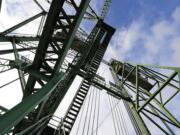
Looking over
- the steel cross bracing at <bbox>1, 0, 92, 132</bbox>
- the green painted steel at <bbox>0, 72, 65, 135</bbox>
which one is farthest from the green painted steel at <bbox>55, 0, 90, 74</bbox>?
the green painted steel at <bbox>0, 72, 65, 135</bbox>

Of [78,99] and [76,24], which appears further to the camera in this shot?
[78,99]

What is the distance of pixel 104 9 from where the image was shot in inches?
710

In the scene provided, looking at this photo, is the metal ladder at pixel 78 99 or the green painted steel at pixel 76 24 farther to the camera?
the metal ladder at pixel 78 99

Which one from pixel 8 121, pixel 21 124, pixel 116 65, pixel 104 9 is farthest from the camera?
pixel 116 65

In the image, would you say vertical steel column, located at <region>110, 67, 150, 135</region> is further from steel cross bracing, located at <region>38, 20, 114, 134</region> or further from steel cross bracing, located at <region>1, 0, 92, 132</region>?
steel cross bracing, located at <region>1, 0, 92, 132</region>

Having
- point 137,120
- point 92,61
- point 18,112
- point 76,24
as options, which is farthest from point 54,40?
point 92,61

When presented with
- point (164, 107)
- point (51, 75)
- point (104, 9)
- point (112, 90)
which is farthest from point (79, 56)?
point (51, 75)

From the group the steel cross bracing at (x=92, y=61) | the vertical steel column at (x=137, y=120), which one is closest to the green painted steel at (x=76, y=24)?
the vertical steel column at (x=137, y=120)

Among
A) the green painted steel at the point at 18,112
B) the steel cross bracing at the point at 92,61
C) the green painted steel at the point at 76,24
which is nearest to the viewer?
the green painted steel at the point at 18,112

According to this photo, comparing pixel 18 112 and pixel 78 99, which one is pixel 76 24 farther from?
pixel 78 99

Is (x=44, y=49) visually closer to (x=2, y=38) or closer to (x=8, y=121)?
(x=2, y=38)

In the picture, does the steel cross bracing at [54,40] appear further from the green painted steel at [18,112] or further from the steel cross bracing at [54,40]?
the green painted steel at [18,112]

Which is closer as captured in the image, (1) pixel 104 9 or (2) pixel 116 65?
(1) pixel 104 9

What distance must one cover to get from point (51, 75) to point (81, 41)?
1142 centimetres
